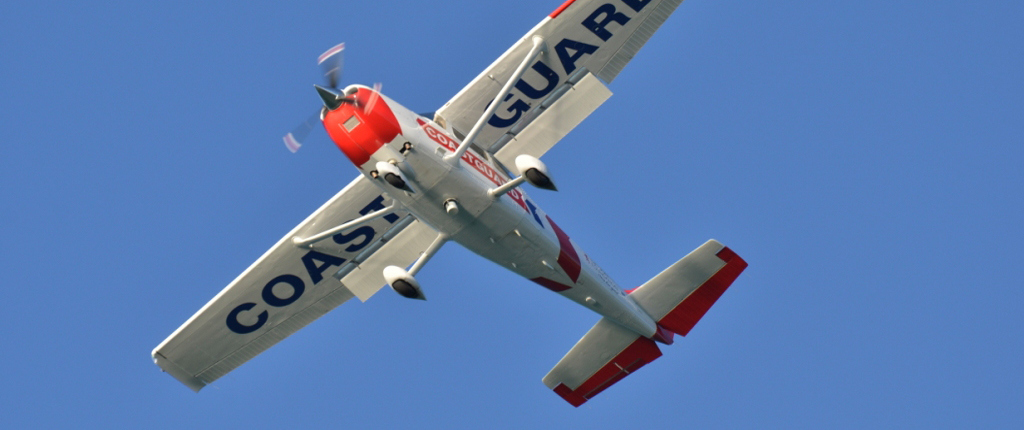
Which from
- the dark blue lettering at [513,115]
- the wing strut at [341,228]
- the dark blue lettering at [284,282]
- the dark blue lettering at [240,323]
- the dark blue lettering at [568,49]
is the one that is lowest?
the dark blue lettering at [240,323]

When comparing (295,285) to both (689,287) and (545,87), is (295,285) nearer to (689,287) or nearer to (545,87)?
(545,87)

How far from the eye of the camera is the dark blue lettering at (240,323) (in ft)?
61.9

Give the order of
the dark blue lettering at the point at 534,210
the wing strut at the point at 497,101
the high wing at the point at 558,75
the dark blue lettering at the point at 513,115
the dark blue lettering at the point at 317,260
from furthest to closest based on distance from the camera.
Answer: the dark blue lettering at the point at 317,260 < the dark blue lettering at the point at 513,115 < the high wing at the point at 558,75 < the dark blue lettering at the point at 534,210 < the wing strut at the point at 497,101

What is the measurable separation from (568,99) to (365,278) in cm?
437

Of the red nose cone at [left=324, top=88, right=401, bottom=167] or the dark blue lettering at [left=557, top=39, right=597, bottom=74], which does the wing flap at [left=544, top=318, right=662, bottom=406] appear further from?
the red nose cone at [left=324, top=88, right=401, bottom=167]

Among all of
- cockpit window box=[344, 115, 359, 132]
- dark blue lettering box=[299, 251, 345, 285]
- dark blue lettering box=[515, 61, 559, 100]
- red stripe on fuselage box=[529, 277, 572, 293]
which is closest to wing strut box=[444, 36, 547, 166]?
dark blue lettering box=[515, 61, 559, 100]

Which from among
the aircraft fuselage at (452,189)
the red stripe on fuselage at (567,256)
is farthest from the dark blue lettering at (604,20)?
the red stripe on fuselage at (567,256)

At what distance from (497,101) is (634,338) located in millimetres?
5996

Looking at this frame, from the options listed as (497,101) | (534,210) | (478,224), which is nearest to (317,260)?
(478,224)

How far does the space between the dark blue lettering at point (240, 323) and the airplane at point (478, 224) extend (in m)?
0.02

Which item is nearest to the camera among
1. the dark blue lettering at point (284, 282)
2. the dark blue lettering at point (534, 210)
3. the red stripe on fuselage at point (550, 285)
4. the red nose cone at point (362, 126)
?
the red nose cone at point (362, 126)

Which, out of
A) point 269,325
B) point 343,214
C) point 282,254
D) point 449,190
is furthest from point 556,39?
point 269,325

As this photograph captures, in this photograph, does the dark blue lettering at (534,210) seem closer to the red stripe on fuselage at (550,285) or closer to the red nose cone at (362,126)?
the red stripe on fuselage at (550,285)

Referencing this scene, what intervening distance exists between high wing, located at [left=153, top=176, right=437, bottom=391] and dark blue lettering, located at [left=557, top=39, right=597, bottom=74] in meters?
3.32
